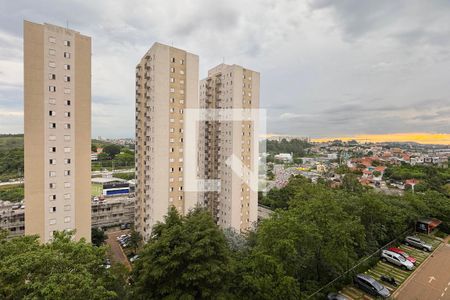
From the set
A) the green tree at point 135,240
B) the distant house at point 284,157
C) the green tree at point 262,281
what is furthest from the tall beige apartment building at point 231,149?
the distant house at point 284,157

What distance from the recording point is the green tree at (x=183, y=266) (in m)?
7.26

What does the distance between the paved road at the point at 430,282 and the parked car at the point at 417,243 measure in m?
0.78

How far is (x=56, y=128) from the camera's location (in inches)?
551

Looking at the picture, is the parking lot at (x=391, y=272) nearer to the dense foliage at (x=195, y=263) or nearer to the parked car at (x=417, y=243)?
the parked car at (x=417, y=243)

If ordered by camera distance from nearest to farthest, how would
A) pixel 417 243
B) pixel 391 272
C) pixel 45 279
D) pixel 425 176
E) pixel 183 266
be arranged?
pixel 45 279 → pixel 183 266 → pixel 391 272 → pixel 417 243 → pixel 425 176

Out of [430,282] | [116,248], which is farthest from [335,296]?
[116,248]

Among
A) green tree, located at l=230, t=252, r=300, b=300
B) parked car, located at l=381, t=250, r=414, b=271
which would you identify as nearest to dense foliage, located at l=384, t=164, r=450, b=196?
parked car, located at l=381, t=250, r=414, b=271

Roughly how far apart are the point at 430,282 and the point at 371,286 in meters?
4.21

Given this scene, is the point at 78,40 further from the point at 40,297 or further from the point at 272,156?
the point at 272,156

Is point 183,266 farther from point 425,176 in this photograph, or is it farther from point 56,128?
point 425,176

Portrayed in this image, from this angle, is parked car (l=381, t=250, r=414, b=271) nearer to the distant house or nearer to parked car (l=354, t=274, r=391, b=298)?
parked car (l=354, t=274, r=391, b=298)

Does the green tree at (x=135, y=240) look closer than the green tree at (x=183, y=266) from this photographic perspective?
No

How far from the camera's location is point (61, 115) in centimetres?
1413

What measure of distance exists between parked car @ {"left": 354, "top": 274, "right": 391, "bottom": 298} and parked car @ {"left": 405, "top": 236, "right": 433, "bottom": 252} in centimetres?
800
